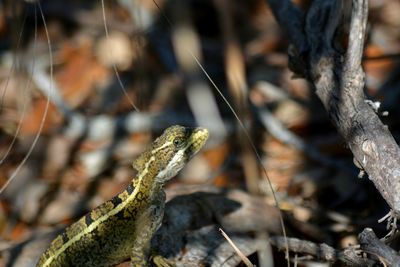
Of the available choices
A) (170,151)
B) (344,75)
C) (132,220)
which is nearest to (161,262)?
(132,220)

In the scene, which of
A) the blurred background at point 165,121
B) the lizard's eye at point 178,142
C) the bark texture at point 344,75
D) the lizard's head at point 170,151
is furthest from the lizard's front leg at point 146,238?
the bark texture at point 344,75

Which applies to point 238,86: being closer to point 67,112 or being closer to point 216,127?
point 216,127

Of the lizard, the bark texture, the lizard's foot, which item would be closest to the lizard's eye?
the lizard

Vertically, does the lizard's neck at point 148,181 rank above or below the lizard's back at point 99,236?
above

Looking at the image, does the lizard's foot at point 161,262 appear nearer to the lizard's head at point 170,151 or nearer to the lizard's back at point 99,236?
the lizard's back at point 99,236

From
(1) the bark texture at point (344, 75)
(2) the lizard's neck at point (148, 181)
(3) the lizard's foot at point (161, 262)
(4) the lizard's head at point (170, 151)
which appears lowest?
(3) the lizard's foot at point (161, 262)

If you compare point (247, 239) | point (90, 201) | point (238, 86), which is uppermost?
point (238, 86)

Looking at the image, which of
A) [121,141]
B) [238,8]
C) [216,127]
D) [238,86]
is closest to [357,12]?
[238,86]

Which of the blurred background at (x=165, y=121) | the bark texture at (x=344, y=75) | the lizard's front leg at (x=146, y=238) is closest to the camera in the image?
the bark texture at (x=344, y=75)
